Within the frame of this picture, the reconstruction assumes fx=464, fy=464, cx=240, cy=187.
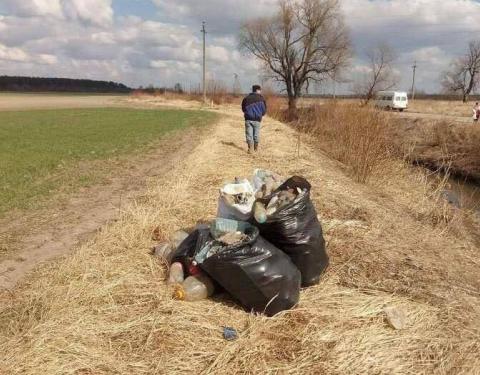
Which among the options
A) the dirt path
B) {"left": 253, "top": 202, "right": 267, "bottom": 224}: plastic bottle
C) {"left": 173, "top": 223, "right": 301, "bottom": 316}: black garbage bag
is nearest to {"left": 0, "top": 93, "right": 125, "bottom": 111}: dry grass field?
the dirt path

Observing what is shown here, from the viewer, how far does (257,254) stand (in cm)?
374

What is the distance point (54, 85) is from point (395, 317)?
136m

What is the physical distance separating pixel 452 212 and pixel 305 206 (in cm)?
516

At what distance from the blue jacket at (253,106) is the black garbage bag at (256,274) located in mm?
8703

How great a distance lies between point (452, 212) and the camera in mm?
8344

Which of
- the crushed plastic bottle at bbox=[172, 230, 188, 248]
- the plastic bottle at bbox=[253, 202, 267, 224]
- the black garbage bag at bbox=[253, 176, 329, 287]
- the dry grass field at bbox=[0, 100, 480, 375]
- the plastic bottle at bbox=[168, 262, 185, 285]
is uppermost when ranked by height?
the plastic bottle at bbox=[253, 202, 267, 224]

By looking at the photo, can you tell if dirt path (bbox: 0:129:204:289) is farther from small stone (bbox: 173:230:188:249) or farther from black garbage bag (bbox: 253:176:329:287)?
black garbage bag (bbox: 253:176:329:287)

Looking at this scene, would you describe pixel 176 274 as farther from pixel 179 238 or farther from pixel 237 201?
pixel 237 201

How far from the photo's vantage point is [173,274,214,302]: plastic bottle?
155 inches

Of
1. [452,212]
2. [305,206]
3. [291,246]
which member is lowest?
[452,212]

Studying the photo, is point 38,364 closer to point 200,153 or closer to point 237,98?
point 200,153

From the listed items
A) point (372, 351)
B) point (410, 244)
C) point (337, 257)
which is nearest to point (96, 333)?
point (372, 351)

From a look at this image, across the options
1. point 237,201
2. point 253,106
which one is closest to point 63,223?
point 237,201

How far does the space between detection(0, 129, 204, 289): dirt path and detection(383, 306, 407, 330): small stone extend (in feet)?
11.3
